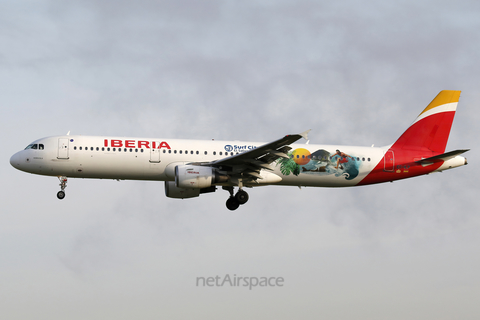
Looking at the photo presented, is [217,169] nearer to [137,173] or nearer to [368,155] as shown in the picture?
[137,173]

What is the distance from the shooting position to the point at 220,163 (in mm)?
30422

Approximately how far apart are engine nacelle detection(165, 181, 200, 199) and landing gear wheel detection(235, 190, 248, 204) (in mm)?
3503

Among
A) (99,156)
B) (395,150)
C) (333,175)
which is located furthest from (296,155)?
(99,156)

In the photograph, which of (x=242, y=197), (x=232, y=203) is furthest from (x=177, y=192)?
(x=242, y=197)

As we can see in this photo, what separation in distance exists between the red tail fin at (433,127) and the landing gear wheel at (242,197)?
10466 millimetres

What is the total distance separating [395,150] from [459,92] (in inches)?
269

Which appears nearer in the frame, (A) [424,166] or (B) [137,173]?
(B) [137,173]

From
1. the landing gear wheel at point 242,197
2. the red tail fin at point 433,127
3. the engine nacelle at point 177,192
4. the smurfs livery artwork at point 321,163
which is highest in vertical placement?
the red tail fin at point 433,127

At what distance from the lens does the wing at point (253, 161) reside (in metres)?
29.1

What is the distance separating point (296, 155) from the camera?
32.5 m

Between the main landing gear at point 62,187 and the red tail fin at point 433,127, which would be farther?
the red tail fin at point 433,127

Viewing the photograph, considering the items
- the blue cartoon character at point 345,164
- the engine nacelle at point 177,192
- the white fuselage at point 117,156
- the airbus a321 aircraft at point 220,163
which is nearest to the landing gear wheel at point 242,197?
the airbus a321 aircraft at point 220,163

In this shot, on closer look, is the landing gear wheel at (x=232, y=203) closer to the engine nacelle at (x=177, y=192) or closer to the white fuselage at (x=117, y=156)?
the white fuselage at (x=117, y=156)

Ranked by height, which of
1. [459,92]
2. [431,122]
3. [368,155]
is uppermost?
[459,92]
